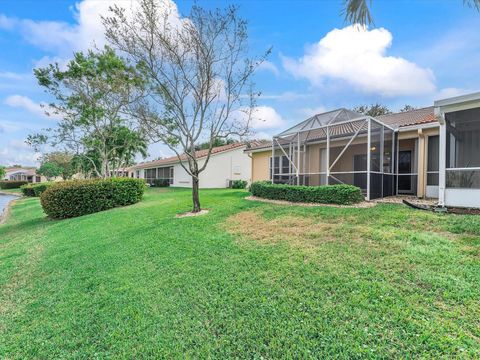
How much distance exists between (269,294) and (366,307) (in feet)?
4.08

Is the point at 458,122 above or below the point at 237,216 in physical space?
above

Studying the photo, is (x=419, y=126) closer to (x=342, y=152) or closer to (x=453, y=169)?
(x=342, y=152)

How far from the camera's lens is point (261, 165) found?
745 inches

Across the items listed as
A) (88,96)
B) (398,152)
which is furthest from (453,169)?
(88,96)

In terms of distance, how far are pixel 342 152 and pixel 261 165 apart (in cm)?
887

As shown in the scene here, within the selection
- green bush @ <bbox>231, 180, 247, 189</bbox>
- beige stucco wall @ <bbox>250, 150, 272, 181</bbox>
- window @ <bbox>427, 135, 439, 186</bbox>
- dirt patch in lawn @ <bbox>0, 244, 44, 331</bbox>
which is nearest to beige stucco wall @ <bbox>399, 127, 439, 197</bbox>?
window @ <bbox>427, 135, 439, 186</bbox>

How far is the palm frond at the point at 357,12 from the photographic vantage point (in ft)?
14.0

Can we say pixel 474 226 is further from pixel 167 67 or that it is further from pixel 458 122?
pixel 167 67

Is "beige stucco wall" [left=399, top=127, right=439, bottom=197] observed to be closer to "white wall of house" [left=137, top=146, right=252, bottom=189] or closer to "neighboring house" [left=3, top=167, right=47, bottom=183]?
"white wall of house" [left=137, top=146, right=252, bottom=189]

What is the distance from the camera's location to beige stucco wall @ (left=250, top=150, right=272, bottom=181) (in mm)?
18372

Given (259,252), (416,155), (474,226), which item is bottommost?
(259,252)

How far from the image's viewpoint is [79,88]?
60.2 feet

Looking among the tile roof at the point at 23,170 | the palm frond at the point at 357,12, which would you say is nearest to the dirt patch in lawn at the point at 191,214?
the palm frond at the point at 357,12

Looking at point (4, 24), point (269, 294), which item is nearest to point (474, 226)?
point (269, 294)
